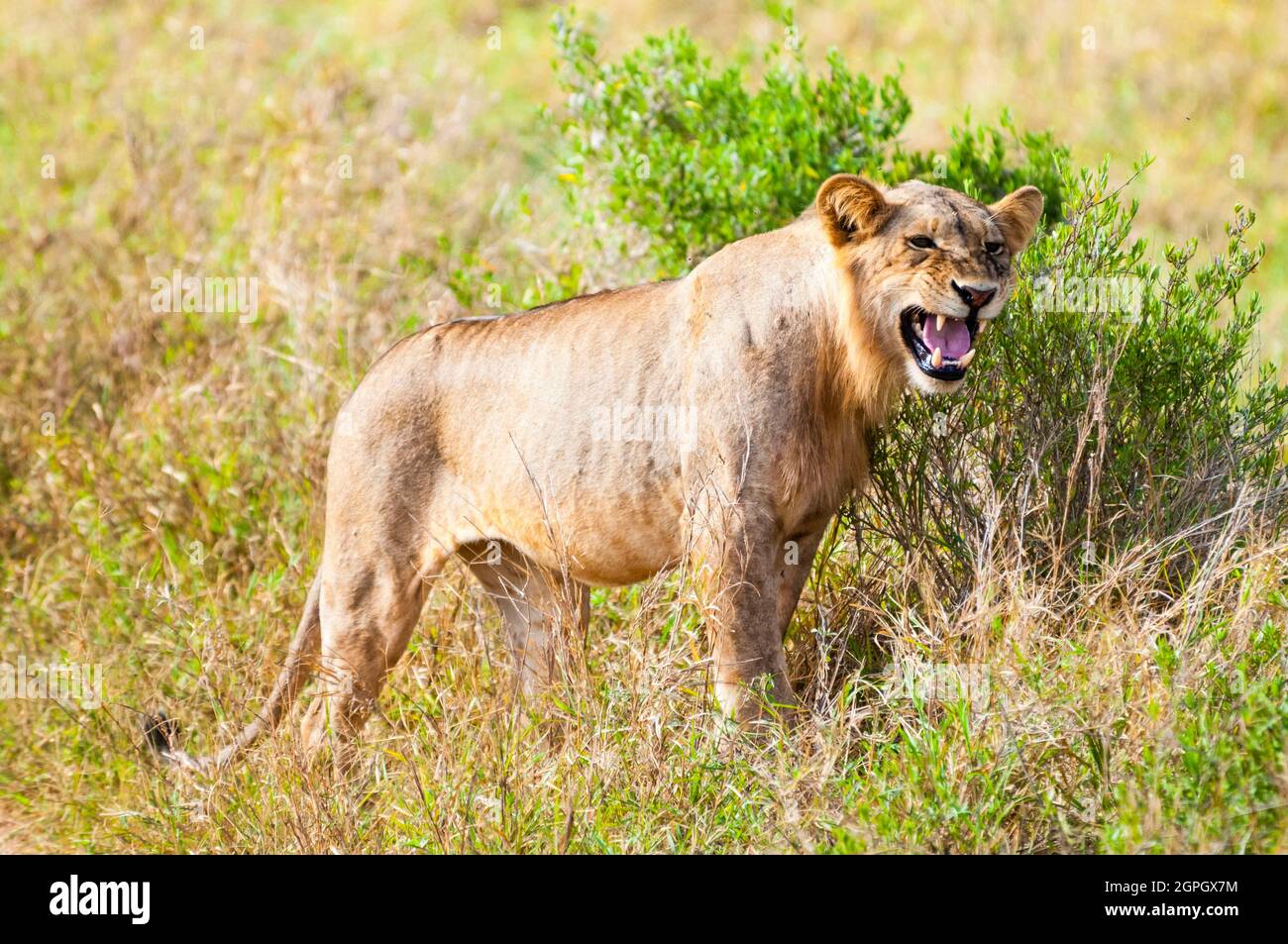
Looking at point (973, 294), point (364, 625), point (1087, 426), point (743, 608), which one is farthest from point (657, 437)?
point (1087, 426)

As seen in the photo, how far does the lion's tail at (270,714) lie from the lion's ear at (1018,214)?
8.73ft

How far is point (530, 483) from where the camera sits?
5035 millimetres

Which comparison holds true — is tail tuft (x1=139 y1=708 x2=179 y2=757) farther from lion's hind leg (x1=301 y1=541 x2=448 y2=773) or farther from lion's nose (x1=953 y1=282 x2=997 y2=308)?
lion's nose (x1=953 y1=282 x2=997 y2=308)

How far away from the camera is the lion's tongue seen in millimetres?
4594

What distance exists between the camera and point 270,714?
205 inches

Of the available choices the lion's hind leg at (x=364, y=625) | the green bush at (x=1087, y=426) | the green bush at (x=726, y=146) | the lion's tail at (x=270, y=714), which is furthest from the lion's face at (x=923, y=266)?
the lion's tail at (x=270, y=714)

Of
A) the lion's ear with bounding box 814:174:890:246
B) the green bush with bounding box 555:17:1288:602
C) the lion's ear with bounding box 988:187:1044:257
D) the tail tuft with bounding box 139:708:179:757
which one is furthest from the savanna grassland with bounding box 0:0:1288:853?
the lion's ear with bounding box 814:174:890:246

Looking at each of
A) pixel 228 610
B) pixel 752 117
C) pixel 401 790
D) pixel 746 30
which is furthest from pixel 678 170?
pixel 746 30

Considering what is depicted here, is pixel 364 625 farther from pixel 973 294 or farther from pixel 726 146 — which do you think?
pixel 726 146

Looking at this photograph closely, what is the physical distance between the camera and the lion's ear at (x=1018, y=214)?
470cm

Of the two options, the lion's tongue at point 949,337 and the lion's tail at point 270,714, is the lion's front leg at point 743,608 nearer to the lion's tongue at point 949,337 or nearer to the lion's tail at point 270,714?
the lion's tongue at point 949,337

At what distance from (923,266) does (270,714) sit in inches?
105

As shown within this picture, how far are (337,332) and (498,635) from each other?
7.86 ft

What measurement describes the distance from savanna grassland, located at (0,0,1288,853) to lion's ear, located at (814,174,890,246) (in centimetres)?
85
